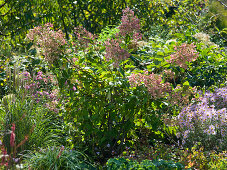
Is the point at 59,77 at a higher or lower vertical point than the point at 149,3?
lower

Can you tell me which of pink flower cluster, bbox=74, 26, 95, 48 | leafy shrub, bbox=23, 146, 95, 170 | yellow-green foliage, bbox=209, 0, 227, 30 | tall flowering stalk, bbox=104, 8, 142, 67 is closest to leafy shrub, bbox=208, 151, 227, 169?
leafy shrub, bbox=23, 146, 95, 170

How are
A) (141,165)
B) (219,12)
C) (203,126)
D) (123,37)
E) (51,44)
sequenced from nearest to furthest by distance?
(141,165), (51,44), (123,37), (203,126), (219,12)

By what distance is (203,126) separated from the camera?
3.38m

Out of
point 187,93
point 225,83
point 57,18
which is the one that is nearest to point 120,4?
point 57,18

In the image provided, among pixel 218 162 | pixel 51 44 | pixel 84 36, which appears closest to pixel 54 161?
pixel 51 44

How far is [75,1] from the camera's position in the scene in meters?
6.69

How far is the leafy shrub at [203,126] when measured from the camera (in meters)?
3.31

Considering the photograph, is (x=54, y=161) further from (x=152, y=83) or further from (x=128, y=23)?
(x=128, y=23)

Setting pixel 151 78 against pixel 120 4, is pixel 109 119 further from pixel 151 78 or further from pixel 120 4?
pixel 120 4

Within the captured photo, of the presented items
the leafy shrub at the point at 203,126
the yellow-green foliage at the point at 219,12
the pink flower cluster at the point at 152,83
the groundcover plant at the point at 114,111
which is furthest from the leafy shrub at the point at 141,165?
the yellow-green foliage at the point at 219,12

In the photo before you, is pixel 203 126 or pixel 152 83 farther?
pixel 203 126

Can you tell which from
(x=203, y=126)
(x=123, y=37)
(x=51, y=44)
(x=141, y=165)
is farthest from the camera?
(x=203, y=126)

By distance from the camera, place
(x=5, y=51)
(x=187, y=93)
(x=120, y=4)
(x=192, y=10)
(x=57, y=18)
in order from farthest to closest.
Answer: (x=192, y=10)
(x=120, y=4)
(x=57, y=18)
(x=5, y=51)
(x=187, y=93)

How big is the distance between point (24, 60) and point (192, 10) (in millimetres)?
5733
